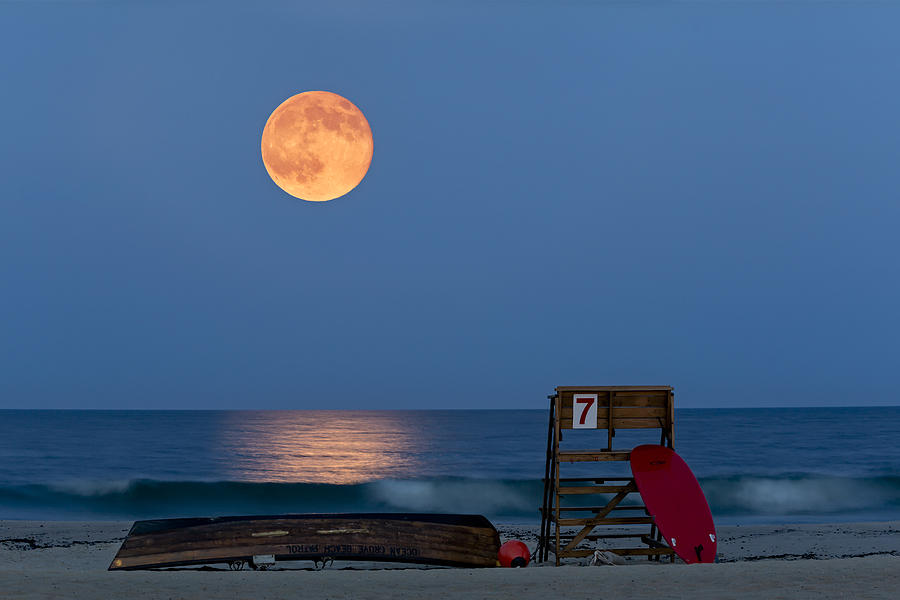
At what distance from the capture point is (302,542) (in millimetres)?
10188

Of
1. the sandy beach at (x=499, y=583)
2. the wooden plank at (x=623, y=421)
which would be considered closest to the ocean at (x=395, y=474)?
the wooden plank at (x=623, y=421)

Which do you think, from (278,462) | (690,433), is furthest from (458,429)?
(278,462)

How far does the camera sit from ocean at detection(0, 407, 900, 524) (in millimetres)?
27125

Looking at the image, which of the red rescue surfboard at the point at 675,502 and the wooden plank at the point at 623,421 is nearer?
the red rescue surfboard at the point at 675,502

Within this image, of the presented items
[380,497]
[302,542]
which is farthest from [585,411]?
[380,497]

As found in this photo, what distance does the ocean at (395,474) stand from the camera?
2712 centimetres

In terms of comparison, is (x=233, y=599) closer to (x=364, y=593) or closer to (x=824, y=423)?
(x=364, y=593)

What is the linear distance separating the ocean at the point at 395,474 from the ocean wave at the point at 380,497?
2.8 inches

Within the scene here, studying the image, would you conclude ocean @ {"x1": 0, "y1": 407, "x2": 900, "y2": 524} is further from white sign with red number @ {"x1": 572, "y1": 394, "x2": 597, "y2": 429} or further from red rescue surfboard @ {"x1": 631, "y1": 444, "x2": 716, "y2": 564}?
white sign with red number @ {"x1": 572, "y1": 394, "x2": 597, "y2": 429}

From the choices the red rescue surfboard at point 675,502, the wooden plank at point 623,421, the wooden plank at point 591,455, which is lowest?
the red rescue surfboard at point 675,502

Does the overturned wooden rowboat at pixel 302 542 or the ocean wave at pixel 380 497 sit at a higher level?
the ocean wave at pixel 380 497

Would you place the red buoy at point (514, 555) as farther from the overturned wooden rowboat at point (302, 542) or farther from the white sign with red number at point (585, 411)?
the white sign with red number at point (585, 411)

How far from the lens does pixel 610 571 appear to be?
8.66 meters

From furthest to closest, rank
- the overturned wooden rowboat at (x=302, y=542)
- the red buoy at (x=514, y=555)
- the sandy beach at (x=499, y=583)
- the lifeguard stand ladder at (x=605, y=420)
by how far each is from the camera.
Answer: the lifeguard stand ladder at (x=605, y=420) < the red buoy at (x=514, y=555) < the overturned wooden rowboat at (x=302, y=542) < the sandy beach at (x=499, y=583)
